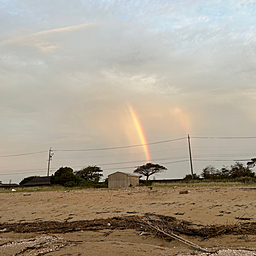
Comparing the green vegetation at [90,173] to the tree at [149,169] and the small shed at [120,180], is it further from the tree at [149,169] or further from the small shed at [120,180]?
the small shed at [120,180]

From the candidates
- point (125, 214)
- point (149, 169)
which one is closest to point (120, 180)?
point (149, 169)

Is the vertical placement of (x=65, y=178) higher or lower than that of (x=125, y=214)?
higher

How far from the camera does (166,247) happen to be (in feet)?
19.9

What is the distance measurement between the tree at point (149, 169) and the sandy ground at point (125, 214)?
40679 mm

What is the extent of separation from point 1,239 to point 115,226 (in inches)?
143

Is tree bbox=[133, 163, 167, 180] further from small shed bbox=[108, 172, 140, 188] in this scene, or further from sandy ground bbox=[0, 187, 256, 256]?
sandy ground bbox=[0, 187, 256, 256]

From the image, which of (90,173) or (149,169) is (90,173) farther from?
(149,169)

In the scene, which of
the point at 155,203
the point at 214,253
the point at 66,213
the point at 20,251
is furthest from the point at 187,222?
the point at 66,213

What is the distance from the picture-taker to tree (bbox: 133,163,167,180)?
180 feet

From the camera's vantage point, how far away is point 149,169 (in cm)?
5512

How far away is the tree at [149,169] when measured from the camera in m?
54.8

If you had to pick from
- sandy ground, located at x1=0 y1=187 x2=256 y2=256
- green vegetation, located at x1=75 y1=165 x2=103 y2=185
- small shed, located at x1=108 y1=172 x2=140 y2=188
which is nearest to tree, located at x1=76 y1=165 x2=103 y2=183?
green vegetation, located at x1=75 y1=165 x2=103 y2=185

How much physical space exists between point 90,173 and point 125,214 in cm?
5013

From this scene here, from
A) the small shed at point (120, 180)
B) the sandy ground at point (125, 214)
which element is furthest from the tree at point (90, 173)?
the sandy ground at point (125, 214)
